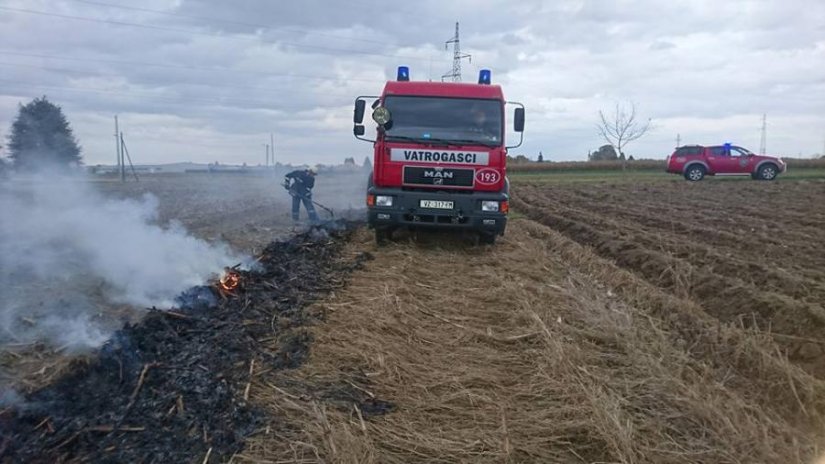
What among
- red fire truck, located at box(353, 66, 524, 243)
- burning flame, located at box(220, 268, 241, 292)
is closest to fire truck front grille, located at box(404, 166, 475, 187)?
red fire truck, located at box(353, 66, 524, 243)

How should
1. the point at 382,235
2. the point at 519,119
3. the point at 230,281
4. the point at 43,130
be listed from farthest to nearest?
the point at 43,130 → the point at 382,235 → the point at 519,119 → the point at 230,281

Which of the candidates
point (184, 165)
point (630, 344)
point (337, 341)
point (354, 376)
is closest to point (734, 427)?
point (630, 344)

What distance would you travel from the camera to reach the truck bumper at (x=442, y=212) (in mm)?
9969

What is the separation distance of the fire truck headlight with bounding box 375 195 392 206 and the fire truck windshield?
92cm

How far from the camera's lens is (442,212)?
32.8ft

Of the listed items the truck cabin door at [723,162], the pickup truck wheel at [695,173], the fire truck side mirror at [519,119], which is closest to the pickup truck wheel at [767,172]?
the truck cabin door at [723,162]

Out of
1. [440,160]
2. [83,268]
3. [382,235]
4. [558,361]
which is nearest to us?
[558,361]

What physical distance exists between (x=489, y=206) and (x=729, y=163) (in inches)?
960

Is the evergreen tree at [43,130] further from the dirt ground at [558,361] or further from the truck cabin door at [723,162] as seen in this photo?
the truck cabin door at [723,162]

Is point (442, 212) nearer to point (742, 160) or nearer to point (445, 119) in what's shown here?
point (445, 119)

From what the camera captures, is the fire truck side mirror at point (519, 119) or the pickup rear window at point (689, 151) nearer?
the fire truck side mirror at point (519, 119)

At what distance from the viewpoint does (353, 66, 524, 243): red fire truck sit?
996 cm

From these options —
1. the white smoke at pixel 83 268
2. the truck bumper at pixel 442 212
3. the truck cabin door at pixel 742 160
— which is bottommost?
the white smoke at pixel 83 268

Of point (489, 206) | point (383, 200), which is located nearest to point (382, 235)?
point (383, 200)
